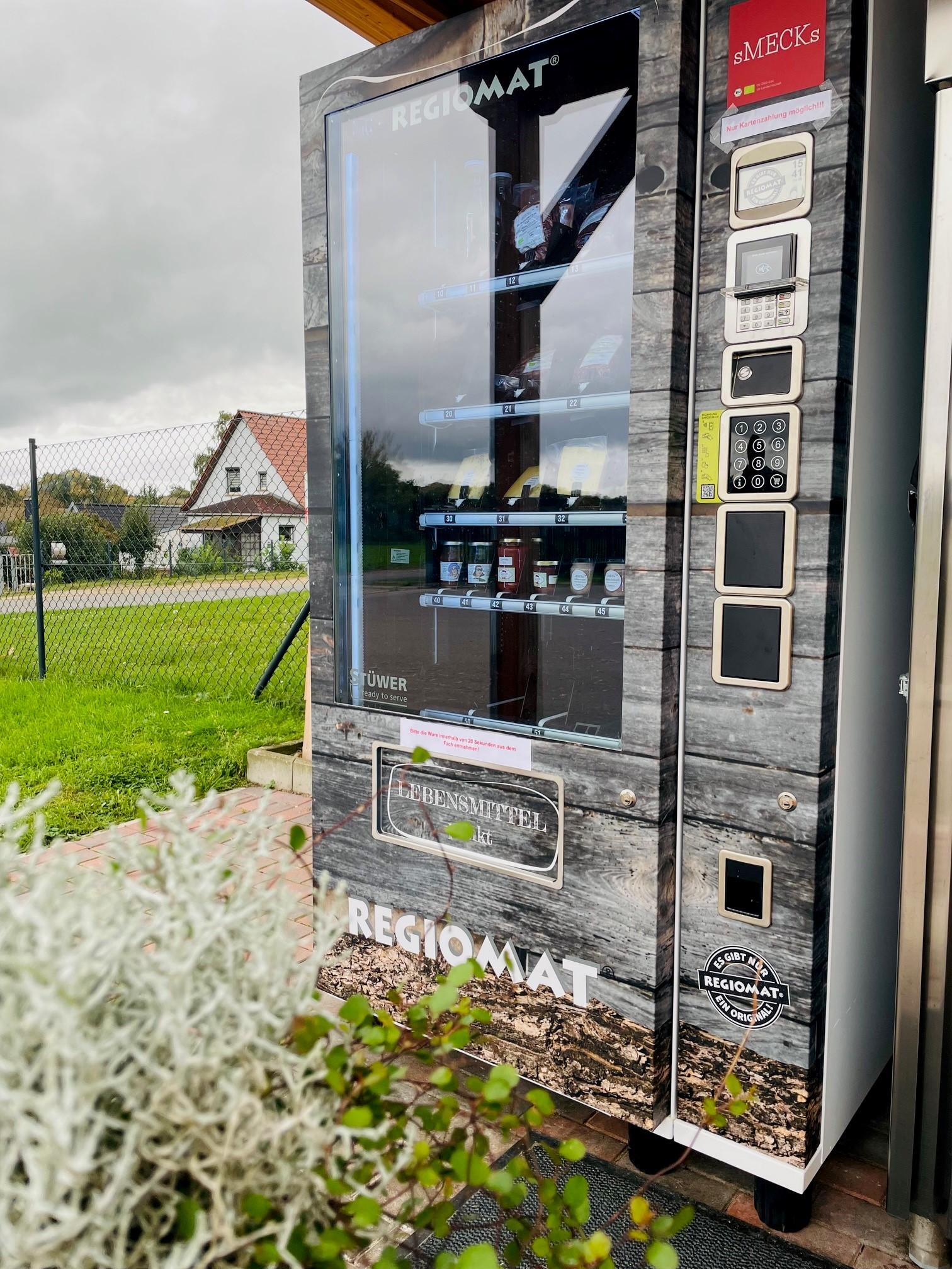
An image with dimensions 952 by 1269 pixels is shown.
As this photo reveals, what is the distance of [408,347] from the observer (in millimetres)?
2430

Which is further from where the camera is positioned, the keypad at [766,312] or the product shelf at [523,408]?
the product shelf at [523,408]

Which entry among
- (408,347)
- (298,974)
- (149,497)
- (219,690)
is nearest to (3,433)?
(149,497)

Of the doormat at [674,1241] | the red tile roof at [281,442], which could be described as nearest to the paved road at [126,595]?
the red tile roof at [281,442]

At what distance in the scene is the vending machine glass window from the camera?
2184 millimetres

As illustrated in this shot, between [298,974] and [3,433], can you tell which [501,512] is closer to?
[298,974]

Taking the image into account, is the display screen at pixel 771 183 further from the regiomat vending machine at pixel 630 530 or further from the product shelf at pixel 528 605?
the product shelf at pixel 528 605

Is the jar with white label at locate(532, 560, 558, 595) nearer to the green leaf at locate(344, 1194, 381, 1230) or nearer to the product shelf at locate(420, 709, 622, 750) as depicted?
the product shelf at locate(420, 709, 622, 750)

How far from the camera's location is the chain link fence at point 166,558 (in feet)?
22.2

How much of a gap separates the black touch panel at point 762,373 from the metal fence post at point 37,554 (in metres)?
6.69

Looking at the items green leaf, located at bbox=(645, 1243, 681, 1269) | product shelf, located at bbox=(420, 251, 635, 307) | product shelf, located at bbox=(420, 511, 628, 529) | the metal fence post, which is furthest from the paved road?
green leaf, located at bbox=(645, 1243, 681, 1269)

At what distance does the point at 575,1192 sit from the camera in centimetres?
81

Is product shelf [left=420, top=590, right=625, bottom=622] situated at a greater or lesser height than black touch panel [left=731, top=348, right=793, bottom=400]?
lesser

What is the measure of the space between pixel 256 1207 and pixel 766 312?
1.65 m

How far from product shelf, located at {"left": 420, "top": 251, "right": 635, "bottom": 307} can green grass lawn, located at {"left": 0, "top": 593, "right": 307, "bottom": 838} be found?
2.96 meters
